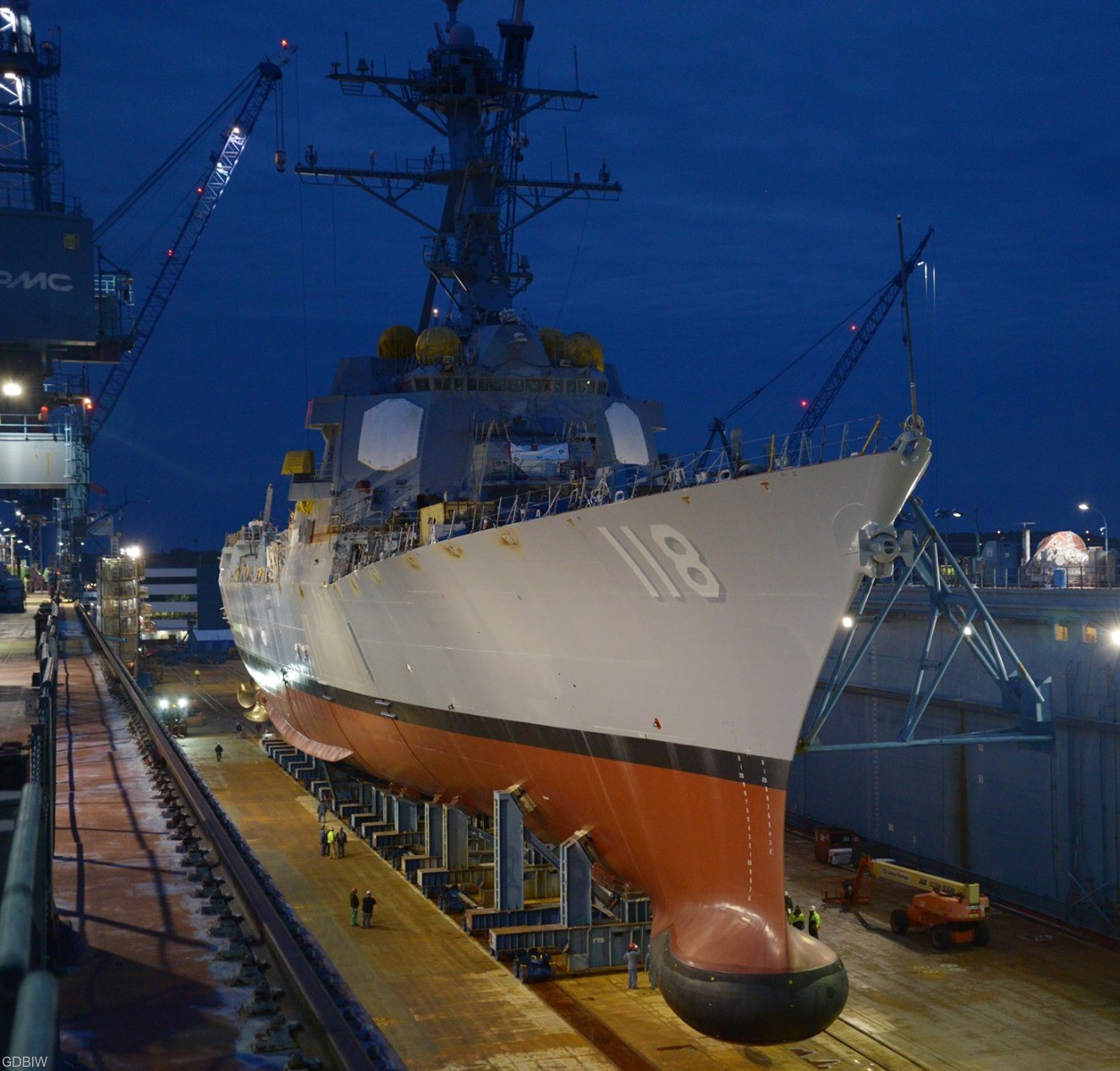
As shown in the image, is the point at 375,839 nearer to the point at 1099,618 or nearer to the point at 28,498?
the point at 28,498

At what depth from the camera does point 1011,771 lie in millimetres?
16328

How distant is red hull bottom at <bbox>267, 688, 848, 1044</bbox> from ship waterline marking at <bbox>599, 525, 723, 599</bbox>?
5.20 ft

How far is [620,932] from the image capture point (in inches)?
493

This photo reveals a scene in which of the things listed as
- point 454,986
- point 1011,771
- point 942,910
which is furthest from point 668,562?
point 1011,771

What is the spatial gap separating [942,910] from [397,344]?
1265 centimetres

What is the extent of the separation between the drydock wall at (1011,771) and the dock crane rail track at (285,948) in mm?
9617

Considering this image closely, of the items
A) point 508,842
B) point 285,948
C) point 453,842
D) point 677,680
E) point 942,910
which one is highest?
point 677,680

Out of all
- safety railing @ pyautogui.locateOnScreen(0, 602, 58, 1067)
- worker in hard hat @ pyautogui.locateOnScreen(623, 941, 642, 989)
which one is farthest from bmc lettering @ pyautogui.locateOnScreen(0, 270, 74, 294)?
safety railing @ pyautogui.locateOnScreen(0, 602, 58, 1067)

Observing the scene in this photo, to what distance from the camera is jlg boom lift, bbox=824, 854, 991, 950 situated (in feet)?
47.1

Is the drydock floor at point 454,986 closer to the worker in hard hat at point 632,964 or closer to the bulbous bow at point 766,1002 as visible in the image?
the worker in hard hat at point 632,964

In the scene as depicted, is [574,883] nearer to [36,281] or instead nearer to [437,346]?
[36,281]

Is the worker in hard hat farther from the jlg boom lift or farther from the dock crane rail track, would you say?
the dock crane rail track

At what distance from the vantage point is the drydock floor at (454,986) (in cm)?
506

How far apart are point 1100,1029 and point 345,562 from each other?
11064mm
